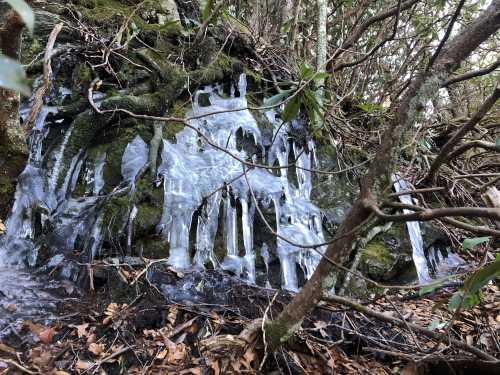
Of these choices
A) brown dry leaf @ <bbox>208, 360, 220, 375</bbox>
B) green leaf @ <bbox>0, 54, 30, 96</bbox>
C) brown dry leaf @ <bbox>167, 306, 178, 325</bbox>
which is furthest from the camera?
brown dry leaf @ <bbox>167, 306, 178, 325</bbox>

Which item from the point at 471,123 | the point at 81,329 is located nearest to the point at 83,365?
the point at 81,329

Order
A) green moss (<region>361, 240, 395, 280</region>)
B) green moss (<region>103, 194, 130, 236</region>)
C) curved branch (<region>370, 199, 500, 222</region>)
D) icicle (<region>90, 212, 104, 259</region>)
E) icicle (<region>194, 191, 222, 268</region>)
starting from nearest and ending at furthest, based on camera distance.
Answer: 1. curved branch (<region>370, 199, 500, 222</region>)
2. icicle (<region>90, 212, 104, 259</region>)
3. green moss (<region>103, 194, 130, 236</region>)
4. icicle (<region>194, 191, 222, 268</region>)
5. green moss (<region>361, 240, 395, 280</region>)

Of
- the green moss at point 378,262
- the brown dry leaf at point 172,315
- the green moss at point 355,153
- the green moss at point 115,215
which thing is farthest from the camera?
the green moss at point 355,153

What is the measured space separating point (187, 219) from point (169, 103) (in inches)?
57.8

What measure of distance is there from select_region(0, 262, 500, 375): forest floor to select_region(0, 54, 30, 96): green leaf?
5.44 ft

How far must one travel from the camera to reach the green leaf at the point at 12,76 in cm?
44

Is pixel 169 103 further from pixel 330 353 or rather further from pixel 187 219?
pixel 330 353

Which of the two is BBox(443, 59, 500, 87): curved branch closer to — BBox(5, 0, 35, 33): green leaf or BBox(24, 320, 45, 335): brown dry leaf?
BBox(5, 0, 35, 33): green leaf

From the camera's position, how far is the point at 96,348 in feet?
6.57

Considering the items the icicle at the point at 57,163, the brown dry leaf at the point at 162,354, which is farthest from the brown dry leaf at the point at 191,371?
the icicle at the point at 57,163

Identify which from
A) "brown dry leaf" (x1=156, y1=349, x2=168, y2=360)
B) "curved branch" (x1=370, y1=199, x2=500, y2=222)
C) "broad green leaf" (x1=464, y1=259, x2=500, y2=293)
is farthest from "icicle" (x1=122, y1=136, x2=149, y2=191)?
"broad green leaf" (x1=464, y1=259, x2=500, y2=293)

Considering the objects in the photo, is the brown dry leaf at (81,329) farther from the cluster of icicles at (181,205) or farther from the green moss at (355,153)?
the green moss at (355,153)

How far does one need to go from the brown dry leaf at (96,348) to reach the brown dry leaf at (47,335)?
23cm

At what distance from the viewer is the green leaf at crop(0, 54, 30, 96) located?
436 mm
